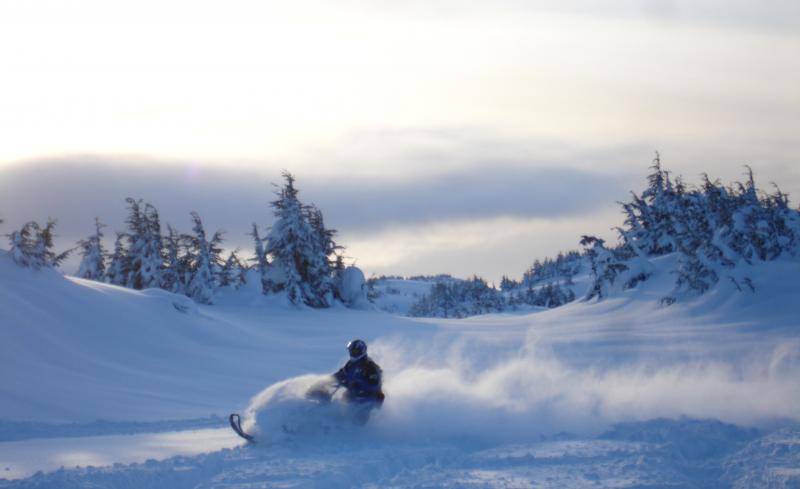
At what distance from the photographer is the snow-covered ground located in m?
8.36

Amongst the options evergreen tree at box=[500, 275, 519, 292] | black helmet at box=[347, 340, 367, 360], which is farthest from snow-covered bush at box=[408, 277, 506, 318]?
black helmet at box=[347, 340, 367, 360]

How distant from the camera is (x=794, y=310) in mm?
27547

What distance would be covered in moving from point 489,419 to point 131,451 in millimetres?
5198

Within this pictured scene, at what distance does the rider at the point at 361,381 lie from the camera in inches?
452

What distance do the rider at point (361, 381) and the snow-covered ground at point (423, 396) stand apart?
14.1 inches

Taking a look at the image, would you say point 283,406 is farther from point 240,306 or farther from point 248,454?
point 240,306

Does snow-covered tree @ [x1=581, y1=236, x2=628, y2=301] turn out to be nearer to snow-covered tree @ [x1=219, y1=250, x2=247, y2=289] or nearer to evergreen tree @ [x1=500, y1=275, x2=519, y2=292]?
snow-covered tree @ [x1=219, y1=250, x2=247, y2=289]

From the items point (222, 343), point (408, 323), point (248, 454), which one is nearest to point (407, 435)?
point (248, 454)

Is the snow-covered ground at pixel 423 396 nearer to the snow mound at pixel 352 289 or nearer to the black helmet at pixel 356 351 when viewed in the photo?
the black helmet at pixel 356 351

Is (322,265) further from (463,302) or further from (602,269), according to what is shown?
(463,302)

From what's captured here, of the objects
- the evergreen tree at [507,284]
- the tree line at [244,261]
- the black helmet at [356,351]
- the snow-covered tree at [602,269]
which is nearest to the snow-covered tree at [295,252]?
the tree line at [244,261]

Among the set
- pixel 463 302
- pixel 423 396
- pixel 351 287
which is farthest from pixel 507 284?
pixel 423 396

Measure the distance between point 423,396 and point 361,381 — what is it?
134 cm

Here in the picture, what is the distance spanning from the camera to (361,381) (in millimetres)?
11594
